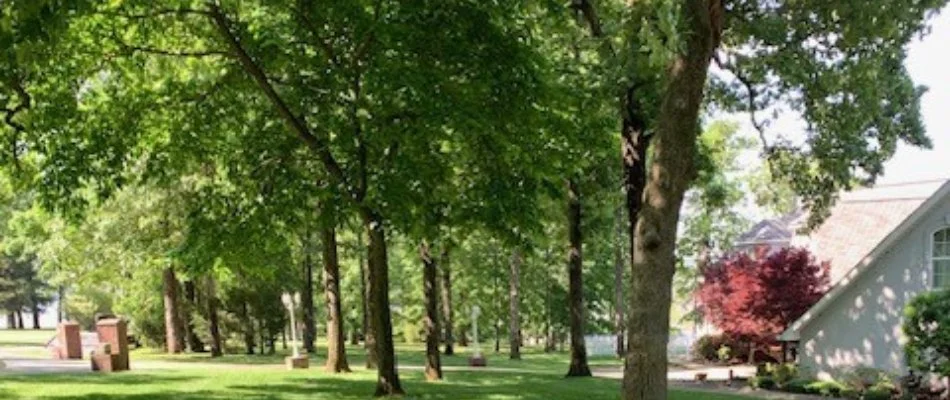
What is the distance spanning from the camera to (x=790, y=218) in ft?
145

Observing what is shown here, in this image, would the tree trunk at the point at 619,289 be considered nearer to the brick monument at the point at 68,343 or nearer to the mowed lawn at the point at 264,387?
the mowed lawn at the point at 264,387

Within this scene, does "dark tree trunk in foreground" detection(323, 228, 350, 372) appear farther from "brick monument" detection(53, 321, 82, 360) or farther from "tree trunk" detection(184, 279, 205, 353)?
"tree trunk" detection(184, 279, 205, 353)

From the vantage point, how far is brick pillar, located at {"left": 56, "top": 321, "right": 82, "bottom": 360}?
26.5 metres

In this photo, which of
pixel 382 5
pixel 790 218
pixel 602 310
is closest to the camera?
pixel 382 5

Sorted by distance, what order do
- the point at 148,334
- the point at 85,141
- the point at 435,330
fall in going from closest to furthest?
1. the point at 85,141
2. the point at 435,330
3. the point at 148,334

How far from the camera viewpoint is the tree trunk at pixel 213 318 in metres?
30.4

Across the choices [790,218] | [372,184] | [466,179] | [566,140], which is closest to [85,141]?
[372,184]

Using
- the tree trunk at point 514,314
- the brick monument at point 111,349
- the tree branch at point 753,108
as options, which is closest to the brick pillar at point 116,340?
the brick monument at point 111,349

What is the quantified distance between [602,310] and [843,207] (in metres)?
23.4

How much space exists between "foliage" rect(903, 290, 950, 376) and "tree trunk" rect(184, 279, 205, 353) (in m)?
24.5

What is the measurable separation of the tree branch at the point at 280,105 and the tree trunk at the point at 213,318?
1844cm

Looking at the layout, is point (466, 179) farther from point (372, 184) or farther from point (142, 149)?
point (142, 149)

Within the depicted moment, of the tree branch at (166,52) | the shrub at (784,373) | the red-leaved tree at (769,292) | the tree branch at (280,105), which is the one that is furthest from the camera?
the red-leaved tree at (769,292)

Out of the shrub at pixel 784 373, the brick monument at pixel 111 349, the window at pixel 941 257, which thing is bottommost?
the shrub at pixel 784 373
